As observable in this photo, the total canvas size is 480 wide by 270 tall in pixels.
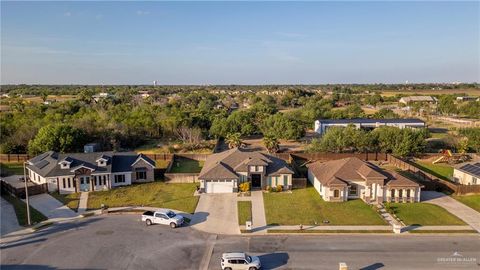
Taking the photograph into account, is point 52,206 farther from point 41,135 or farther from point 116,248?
point 41,135

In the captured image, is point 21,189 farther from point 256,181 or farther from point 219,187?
point 256,181

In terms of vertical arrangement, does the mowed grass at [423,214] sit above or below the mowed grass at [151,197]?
below

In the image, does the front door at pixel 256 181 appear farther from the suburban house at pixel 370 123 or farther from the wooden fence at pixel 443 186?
the suburban house at pixel 370 123

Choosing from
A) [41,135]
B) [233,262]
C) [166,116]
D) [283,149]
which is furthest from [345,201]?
[166,116]

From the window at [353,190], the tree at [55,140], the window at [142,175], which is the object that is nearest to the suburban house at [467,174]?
the window at [353,190]

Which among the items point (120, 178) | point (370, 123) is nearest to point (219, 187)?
point (120, 178)

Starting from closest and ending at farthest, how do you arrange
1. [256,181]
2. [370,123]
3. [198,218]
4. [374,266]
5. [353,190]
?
[374,266] < [198,218] < [353,190] < [256,181] < [370,123]
